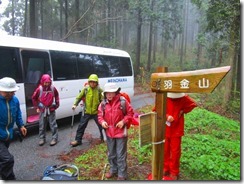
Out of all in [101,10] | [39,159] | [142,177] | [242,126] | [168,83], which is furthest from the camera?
[101,10]

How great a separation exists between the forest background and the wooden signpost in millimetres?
6475

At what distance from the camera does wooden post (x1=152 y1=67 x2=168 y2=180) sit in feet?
10.5

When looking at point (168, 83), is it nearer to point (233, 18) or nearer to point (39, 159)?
point (39, 159)

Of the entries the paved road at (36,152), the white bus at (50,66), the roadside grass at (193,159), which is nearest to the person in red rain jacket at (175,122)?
the roadside grass at (193,159)

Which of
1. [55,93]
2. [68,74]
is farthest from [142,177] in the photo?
[68,74]

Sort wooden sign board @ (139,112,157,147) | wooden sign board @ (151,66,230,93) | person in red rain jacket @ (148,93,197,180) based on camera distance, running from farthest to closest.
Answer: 1. person in red rain jacket @ (148,93,197,180)
2. wooden sign board @ (139,112,157,147)
3. wooden sign board @ (151,66,230,93)

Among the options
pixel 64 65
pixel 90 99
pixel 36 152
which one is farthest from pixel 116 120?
pixel 64 65

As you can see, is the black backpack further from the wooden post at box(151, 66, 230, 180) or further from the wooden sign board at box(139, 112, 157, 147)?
the wooden sign board at box(139, 112, 157, 147)

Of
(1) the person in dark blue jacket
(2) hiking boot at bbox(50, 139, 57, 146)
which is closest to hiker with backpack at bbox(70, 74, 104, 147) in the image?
(2) hiking boot at bbox(50, 139, 57, 146)

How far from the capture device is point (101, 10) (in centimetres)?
2738

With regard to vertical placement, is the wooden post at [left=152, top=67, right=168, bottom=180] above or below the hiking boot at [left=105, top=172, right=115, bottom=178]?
above

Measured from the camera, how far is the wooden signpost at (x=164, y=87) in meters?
2.66

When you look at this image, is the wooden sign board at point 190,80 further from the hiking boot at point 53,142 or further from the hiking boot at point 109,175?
the hiking boot at point 53,142

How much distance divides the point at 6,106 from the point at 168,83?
255cm
